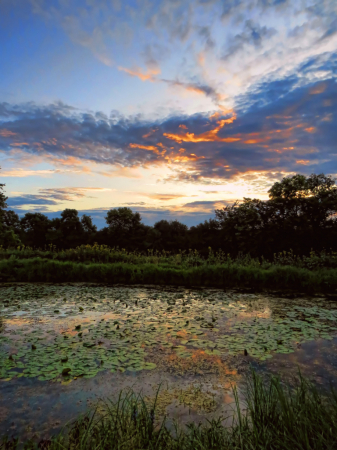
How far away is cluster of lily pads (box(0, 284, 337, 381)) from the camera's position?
12.8ft

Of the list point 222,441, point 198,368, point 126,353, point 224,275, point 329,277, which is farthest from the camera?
point 224,275

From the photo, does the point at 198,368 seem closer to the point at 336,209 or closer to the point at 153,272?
the point at 153,272

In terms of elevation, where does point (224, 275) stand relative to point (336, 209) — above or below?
below

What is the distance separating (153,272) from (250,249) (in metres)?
17.4

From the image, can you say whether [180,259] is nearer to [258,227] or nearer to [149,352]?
[149,352]

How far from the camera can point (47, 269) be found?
11172 mm

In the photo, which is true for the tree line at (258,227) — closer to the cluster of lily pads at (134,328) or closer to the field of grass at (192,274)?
the field of grass at (192,274)

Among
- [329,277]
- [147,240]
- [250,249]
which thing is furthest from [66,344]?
[147,240]

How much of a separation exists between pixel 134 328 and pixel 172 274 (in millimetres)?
5633

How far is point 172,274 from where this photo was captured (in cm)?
1088

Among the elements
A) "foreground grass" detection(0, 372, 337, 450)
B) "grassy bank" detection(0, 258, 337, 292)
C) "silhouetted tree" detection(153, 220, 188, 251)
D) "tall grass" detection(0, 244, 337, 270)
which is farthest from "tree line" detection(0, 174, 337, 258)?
"foreground grass" detection(0, 372, 337, 450)

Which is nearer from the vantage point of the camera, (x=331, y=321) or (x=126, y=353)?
(x=126, y=353)

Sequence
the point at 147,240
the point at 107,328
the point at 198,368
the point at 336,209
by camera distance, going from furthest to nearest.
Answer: the point at 147,240, the point at 336,209, the point at 107,328, the point at 198,368

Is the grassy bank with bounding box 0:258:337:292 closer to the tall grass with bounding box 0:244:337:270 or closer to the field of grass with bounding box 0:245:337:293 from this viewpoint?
the field of grass with bounding box 0:245:337:293
